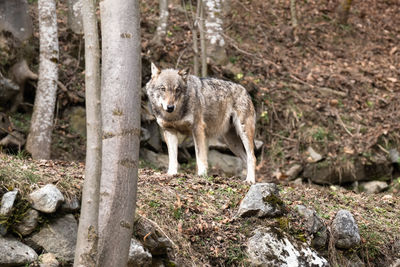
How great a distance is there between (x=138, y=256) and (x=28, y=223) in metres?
1.18

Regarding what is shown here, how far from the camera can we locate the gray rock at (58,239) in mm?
4720

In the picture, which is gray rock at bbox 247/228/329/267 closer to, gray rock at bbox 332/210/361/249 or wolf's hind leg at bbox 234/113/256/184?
gray rock at bbox 332/210/361/249

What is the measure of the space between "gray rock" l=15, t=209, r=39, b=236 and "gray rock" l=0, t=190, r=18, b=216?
0.19m

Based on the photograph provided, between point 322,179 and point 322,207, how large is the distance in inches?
185

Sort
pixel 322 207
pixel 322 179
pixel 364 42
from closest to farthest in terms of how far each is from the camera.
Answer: pixel 322 207 → pixel 322 179 → pixel 364 42

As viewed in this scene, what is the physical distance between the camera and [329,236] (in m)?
6.39

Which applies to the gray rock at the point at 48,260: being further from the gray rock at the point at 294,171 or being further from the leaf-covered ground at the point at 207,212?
the gray rock at the point at 294,171

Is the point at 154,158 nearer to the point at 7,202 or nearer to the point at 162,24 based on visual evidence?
the point at 162,24

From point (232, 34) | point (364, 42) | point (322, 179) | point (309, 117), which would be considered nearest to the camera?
point (322, 179)

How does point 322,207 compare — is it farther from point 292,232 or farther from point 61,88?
point 61,88

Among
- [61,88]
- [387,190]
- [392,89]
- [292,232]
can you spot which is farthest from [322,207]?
[392,89]

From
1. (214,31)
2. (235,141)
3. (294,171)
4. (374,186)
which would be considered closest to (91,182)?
(235,141)

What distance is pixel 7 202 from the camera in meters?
4.59

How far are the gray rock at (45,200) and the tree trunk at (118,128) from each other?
1.08 m
